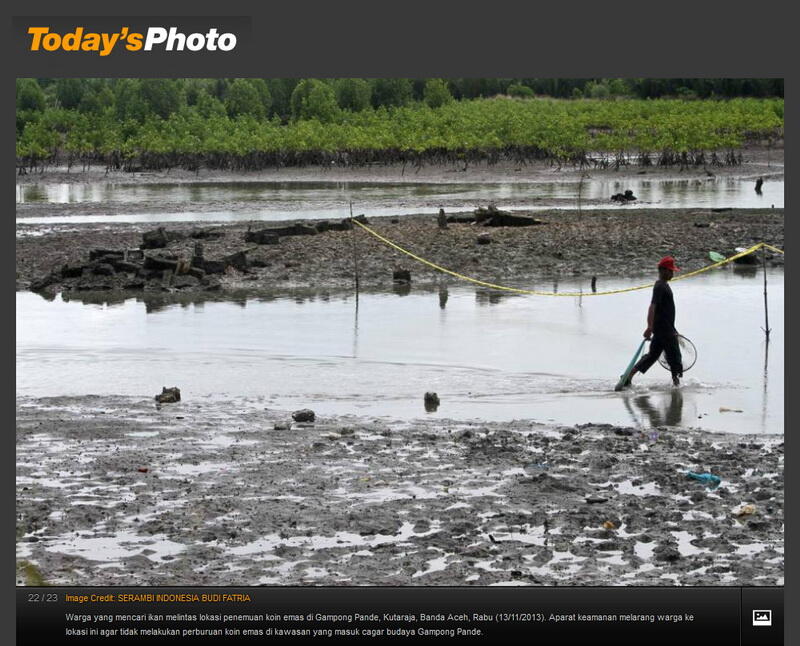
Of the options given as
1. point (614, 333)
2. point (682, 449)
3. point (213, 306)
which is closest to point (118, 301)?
point (213, 306)

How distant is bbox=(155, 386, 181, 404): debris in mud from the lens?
1340 centimetres

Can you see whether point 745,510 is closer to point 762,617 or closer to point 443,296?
point 762,617

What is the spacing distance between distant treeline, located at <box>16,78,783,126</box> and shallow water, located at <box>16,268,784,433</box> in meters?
49.9

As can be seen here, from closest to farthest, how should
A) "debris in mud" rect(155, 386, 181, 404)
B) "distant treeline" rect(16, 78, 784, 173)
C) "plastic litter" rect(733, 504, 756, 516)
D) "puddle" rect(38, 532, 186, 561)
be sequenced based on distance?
1. "puddle" rect(38, 532, 186, 561)
2. "plastic litter" rect(733, 504, 756, 516)
3. "debris in mud" rect(155, 386, 181, 404)
4. "distant treeline" rect(16, 78, 784, 173)

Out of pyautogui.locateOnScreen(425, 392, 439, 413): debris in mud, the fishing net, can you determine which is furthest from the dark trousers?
pyautogui.locateOnScreen(425, 392, 439, 413): debris in mud

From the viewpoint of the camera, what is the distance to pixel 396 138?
56.8 m

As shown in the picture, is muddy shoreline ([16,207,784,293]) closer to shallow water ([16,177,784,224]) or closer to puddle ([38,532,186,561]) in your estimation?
shallow water ([16,177,784,224])

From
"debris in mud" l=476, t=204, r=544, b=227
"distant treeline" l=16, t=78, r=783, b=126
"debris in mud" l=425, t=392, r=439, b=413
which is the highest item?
"distant treeline" l=16, t=78, r=783, b=126

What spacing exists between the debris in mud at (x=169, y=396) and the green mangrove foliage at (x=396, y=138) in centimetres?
3944

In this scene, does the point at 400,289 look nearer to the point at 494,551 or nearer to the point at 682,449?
the point at 682,449

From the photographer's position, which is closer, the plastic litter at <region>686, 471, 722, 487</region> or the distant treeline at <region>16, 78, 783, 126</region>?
the plastic litter at <region>686, 471, 722, 487</region>

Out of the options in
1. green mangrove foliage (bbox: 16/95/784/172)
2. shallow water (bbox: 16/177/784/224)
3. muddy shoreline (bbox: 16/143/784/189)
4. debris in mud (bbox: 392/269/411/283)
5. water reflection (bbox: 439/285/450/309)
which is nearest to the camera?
water reflection (bbox: 439/285/450/309)

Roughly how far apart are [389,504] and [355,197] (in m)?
34.0

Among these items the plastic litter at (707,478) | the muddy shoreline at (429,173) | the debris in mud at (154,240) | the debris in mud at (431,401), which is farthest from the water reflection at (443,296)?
the muddy shoreline at (429,173)
